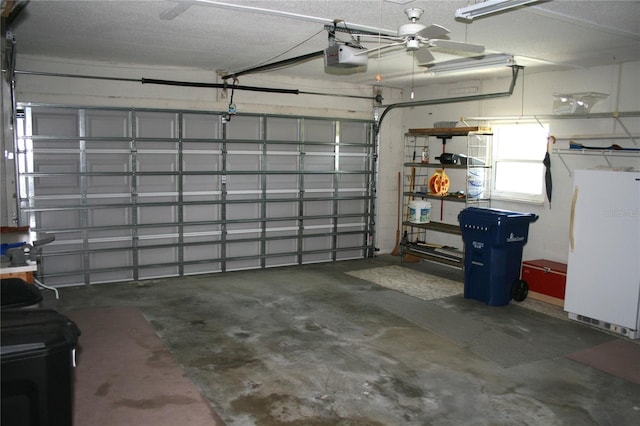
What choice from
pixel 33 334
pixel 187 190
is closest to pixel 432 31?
pixel 33 334

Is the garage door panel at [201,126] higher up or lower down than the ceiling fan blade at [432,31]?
lower down

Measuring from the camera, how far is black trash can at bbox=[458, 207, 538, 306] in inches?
231

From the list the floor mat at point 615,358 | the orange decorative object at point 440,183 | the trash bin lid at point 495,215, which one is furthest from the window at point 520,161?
the floor mat at point 615,358

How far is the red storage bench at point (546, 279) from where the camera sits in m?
5.97

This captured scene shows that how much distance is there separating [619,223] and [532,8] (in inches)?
95.0

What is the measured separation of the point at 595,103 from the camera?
5996 mm

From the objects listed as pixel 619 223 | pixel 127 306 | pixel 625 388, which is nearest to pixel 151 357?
pixel 127 306

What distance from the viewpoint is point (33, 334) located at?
1.94 meters

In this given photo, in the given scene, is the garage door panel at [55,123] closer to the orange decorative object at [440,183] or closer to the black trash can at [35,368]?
the black trash can at [35,368]

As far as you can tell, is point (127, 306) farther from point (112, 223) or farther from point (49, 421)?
point (49, 421)

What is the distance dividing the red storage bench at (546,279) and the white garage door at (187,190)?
2.99 m

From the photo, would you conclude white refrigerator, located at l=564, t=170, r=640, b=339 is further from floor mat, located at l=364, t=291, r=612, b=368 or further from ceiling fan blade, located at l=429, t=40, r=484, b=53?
ceiling fan blade, located at l=429, t=40, r=484, b=53

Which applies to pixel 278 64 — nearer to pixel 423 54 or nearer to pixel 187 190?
pixel 187 190

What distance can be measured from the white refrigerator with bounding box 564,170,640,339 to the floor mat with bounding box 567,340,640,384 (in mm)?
295
